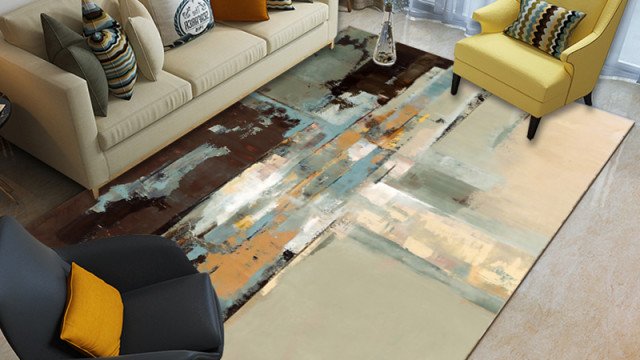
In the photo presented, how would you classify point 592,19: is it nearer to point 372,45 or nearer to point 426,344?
point 372,45

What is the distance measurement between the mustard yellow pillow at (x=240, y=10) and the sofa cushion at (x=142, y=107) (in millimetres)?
714

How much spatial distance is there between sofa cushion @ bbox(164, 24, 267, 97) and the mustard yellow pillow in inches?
3.6

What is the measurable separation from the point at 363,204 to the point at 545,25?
1.68 m

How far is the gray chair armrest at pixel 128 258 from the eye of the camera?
264cm

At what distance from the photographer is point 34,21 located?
3.63m

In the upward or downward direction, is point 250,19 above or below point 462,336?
above

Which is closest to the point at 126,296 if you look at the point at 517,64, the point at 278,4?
the point at 278,4

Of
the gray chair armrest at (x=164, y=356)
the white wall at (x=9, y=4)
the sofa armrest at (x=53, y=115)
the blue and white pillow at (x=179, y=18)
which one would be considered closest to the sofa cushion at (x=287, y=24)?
the blue and white pillow at (x=179, y=18)

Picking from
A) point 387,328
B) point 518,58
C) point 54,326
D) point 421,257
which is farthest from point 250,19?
point 54,326

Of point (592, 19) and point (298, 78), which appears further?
point (298, 78)

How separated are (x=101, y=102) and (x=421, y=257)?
6.06ft

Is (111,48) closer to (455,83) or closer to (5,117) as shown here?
(5,117)

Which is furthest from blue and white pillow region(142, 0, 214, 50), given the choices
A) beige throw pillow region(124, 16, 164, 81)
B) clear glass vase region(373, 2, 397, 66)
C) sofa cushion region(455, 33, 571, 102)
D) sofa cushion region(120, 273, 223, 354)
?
sofa cushion region(120, 273, 223, 354)

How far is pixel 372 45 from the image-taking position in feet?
17.0
